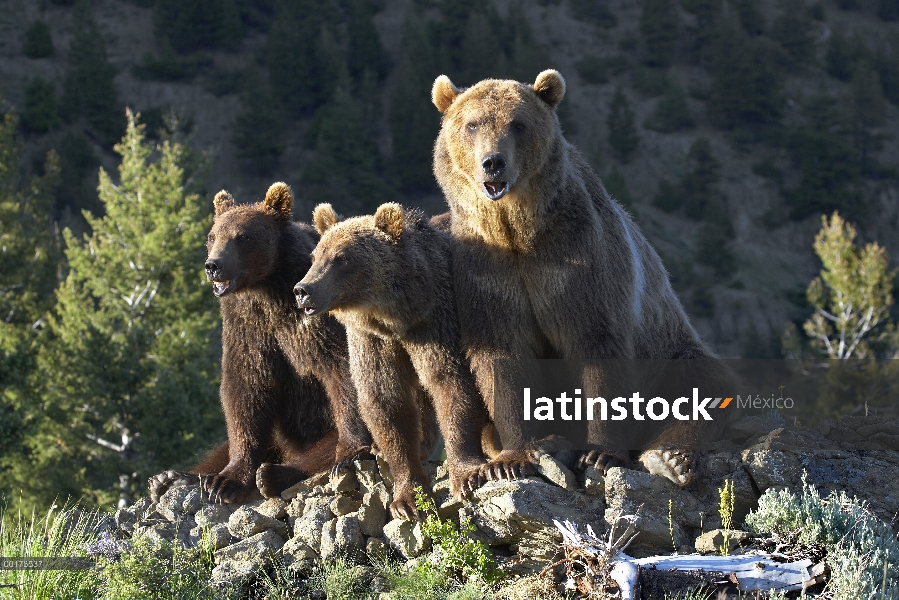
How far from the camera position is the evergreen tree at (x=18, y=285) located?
2355cm

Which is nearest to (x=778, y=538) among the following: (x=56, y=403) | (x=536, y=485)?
(x=536, y=485)

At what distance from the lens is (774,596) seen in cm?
612

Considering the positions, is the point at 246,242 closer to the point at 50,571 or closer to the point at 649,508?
the point at 50,571

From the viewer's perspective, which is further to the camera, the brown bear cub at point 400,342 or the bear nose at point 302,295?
the brown bear cub at point 400,342

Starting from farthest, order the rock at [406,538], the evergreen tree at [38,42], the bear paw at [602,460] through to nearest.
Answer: the evergreen tree at [38,42]
the rock at [406,538]
the bear paw at [602,460]

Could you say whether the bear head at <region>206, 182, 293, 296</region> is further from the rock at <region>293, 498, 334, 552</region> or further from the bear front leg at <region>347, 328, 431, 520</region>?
the rock at <region>293, 498, 334, 552</region>

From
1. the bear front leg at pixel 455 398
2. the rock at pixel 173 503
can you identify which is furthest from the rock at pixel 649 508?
the rock at pixel 173 503

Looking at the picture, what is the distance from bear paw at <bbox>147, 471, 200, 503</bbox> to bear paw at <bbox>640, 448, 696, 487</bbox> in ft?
12.3

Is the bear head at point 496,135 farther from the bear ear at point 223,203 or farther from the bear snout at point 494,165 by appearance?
the bear ear at point 223,203

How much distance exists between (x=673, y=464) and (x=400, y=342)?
200 cm

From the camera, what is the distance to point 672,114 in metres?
73.8

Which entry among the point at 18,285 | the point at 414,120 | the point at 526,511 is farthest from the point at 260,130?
the point at 526,511

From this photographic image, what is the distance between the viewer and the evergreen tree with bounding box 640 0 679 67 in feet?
263

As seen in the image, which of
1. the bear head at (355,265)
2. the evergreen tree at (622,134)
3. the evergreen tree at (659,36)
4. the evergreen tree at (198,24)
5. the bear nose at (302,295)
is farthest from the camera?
the evergreen tree at (659,36)
